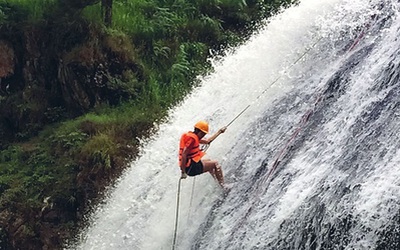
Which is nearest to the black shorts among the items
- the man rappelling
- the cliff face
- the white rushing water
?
the man rappelling

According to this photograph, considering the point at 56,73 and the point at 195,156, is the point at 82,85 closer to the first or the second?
the point at 56,73

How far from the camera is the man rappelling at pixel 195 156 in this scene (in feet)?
29.3

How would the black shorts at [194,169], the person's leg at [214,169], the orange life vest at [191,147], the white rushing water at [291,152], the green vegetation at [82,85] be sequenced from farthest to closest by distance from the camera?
the green vegetation at [82,85], the person's leg at [214,169], the black shorts at [194,169], the orange life vest at [191,147], the white rushing water at [291,152]

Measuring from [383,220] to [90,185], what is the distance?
218 inches

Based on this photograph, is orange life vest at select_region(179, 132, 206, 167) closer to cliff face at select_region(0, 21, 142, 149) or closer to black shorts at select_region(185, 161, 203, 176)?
black shorts at select_region(185, 161, 203, 176)

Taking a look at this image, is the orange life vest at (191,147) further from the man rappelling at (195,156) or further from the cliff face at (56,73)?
the cliff face at (56,73)

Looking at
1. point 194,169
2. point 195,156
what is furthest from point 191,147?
point 194,169

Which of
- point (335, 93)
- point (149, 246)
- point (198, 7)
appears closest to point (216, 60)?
point (198, 7)

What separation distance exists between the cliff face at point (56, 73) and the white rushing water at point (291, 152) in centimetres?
160

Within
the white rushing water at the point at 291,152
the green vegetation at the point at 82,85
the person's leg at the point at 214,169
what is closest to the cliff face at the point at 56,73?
the green vegetation at the point at 82,85

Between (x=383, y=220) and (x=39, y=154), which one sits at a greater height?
(x=39, y=154)

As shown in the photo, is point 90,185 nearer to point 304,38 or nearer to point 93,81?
point 93,81

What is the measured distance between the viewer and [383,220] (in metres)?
6.87

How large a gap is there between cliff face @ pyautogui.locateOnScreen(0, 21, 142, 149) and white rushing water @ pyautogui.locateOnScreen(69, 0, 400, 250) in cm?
160
